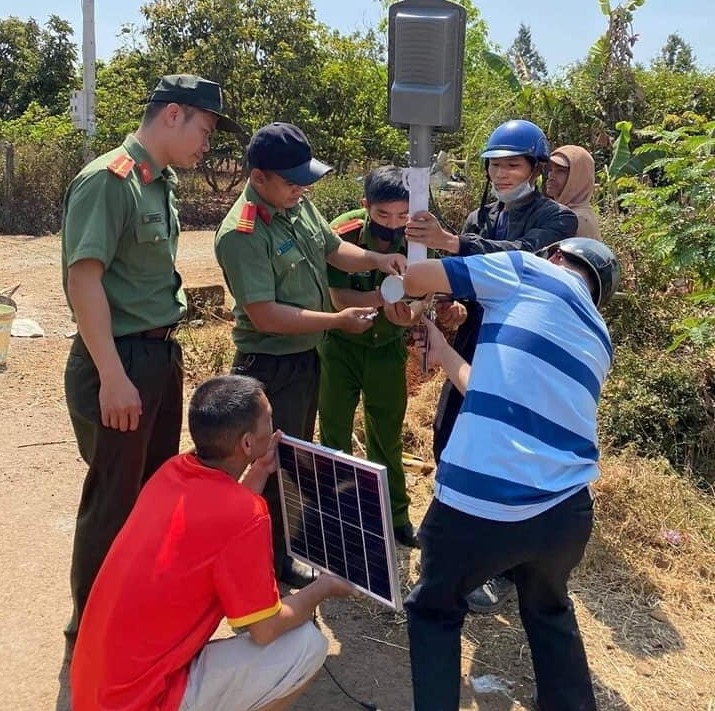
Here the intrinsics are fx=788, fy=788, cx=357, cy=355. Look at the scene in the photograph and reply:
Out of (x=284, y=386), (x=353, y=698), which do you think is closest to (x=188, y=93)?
(x=284, y=386)

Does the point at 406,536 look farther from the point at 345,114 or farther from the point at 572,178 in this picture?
the point at 345,114

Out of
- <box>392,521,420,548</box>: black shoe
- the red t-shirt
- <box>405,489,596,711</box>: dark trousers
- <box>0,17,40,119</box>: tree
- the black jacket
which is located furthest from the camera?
<box>0,17,40,119</box>: tree

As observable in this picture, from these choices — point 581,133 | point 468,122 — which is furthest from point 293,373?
point 468,122

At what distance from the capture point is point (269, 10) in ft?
57.0

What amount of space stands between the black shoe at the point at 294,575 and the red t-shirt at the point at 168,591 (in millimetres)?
1445

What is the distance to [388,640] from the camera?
333 centimetres

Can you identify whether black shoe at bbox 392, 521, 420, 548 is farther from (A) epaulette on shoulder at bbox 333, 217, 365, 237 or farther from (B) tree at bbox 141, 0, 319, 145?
(B) tree at bbox 141, 0, 319, 145

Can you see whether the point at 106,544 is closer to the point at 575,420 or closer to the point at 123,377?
the point at 123,377

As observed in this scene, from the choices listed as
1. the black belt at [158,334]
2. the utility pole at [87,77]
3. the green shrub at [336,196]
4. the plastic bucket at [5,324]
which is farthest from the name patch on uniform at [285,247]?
the green shrub at [336,196]

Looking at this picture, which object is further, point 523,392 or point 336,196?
point 336,196

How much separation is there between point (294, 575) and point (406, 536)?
0.66 metres

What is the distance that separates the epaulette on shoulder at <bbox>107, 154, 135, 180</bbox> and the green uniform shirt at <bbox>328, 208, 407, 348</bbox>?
1.32m

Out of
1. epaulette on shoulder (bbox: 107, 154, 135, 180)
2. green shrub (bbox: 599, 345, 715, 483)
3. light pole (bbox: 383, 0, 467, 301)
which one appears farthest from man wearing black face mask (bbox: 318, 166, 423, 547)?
green shrub (bbox: 599, 345, 715, 483)

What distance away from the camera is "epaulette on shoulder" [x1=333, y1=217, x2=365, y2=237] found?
3932mm
